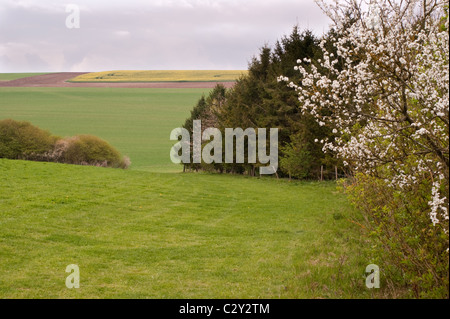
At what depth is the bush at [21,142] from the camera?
54469 millimetres

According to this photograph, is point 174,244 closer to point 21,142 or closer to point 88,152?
point 88,152

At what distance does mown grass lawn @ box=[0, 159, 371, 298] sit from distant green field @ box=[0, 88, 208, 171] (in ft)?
138

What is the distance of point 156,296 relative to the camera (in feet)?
28.9

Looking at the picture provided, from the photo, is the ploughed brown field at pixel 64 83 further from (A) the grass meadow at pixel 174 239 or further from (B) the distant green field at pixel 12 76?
(A) the grass meadow at pixel 174 239

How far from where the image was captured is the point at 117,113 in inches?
3824

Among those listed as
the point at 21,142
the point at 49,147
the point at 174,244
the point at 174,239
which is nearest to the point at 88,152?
the point at 49,147

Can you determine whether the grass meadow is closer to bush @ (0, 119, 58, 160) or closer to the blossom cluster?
the blossom cluster

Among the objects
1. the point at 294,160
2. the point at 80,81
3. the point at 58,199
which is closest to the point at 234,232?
the point at 58,199

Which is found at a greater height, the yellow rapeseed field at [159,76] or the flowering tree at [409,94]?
the yellow rapeseed field at [159,76]

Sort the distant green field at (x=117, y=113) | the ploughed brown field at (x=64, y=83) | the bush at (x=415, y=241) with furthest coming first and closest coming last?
1. the ploughed brown field at (x=64, y=83)
2. the distant green field at (x=117, y=113)
3. the bush at (x=415, y=241)

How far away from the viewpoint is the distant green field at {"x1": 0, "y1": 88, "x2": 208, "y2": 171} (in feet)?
254

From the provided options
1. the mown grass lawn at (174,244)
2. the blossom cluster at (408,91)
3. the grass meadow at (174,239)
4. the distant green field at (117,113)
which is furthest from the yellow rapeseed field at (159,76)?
the blossom cluster at (408,91)

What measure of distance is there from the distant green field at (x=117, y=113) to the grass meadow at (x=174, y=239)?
38448mm

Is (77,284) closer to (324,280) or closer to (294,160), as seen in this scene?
(324,280)
